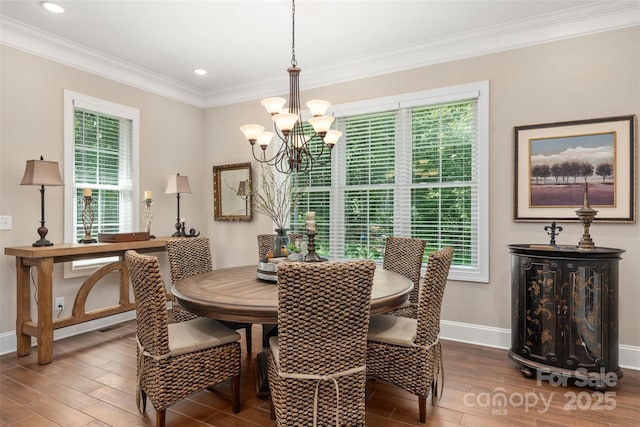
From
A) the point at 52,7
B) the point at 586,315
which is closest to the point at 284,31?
the point at 52,7

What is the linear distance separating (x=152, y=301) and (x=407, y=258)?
1.96m

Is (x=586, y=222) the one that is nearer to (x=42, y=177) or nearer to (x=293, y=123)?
(x=293, y=123)

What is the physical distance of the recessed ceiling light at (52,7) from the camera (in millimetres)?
2932

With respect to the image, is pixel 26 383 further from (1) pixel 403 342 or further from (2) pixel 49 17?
(2) pixel 49 17

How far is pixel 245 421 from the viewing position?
2.23 metres

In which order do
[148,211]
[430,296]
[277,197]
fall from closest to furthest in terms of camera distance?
1. [430,296]
2. [148,211]
3. [277,197]

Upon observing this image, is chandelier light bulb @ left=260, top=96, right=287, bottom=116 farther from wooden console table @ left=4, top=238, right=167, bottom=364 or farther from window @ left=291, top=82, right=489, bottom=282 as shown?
wooden console table @ left=4, top=238, right=167, bottom=364

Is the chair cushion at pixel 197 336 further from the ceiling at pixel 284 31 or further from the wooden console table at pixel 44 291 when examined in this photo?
the ceiling at pixel 284 31

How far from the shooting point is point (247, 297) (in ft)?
7.04

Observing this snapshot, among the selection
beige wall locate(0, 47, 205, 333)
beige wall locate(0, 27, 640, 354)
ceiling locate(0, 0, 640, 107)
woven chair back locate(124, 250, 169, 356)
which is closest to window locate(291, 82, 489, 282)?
beige wall locate(0, 27, 640, 354)

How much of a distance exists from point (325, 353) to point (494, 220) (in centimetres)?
240

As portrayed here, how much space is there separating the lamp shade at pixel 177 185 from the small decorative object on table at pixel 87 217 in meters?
0.88

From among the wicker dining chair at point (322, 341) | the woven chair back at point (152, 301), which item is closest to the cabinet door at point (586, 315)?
the wicker dining chair at point (322, 341)

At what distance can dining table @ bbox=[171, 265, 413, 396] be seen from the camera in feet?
6.45
